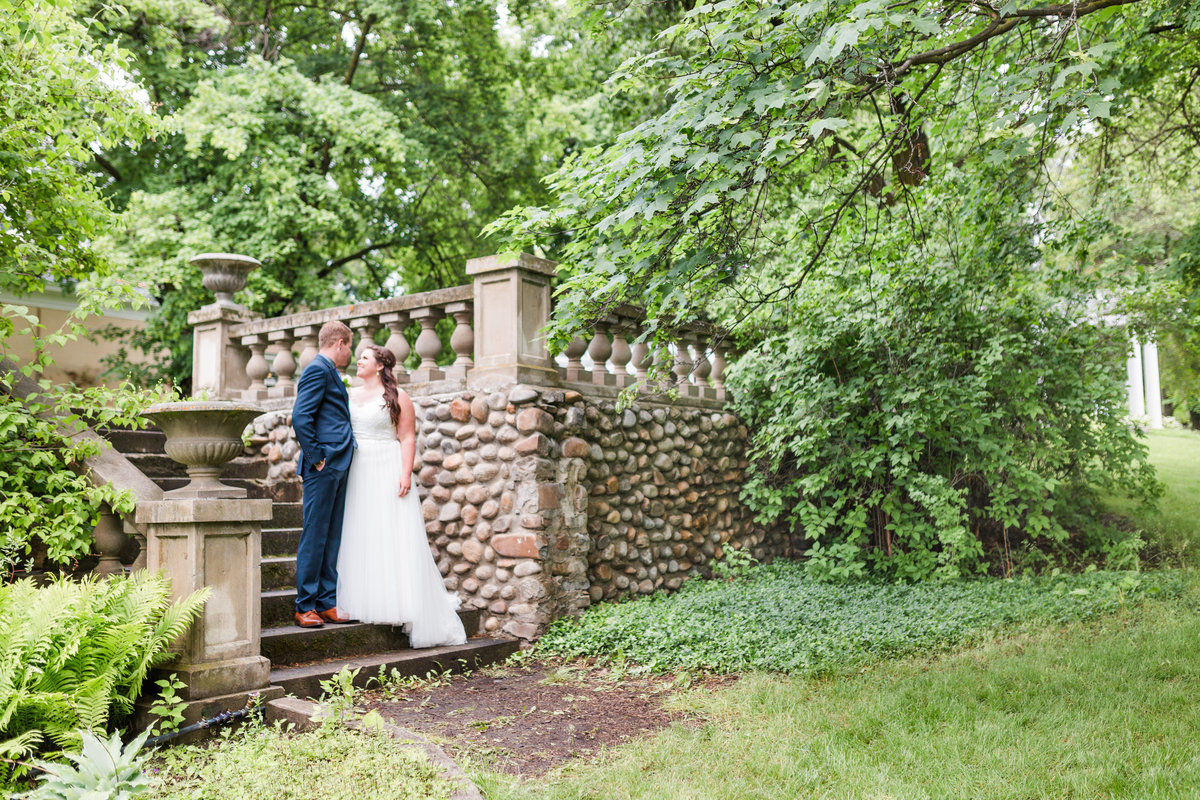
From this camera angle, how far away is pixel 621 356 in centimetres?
785

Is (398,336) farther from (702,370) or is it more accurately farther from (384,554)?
(702,370)

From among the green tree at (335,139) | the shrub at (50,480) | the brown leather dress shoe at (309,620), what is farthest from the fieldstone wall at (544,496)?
the green tree at (335,139)

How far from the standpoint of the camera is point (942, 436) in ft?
26.6

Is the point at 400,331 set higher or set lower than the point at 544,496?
higher

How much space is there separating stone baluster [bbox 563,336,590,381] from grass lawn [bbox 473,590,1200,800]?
294cm

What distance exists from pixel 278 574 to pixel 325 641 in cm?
82

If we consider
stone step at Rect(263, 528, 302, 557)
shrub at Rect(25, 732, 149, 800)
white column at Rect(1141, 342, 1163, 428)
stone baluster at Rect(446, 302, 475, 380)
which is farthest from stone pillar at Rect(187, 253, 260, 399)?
white column at Rect(1141, 342, 1163, 428)

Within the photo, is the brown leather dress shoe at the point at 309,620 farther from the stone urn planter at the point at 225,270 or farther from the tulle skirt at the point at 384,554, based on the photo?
the stone urn planter at the point at 225,270

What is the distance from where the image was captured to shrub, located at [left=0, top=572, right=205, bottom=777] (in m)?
3.61

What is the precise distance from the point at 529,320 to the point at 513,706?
9.65ft

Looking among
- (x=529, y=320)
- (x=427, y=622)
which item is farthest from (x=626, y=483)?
(x=427, y=622)

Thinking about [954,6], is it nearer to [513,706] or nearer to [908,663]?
[908,663]

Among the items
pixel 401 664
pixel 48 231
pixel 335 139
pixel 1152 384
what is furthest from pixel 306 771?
pixel 1152 384

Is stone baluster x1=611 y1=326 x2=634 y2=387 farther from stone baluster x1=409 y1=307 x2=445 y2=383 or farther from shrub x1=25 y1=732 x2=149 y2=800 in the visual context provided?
shrub x1=25 y1=732 x2=149 y2=800
